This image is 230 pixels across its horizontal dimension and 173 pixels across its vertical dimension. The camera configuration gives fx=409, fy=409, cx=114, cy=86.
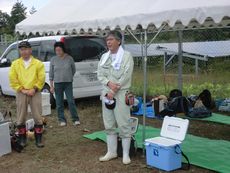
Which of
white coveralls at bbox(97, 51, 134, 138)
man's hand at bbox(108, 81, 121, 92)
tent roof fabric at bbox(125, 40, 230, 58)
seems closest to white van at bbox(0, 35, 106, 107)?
tent roof fabric at bbox(125, 40, 230, 58)

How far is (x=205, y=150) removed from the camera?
6699 mm

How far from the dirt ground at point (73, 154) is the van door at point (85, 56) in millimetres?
1289

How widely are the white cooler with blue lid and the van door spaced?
4.46 m

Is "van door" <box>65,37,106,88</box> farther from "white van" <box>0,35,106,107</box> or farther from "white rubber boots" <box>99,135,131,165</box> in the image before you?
"white rubber boots" <box>99,135,131,165</box>

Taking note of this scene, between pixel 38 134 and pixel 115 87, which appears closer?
pixel 115 87

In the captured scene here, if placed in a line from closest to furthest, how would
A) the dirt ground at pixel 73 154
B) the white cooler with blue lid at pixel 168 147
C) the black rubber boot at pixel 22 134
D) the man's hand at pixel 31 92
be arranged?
the white cooler with blue lid at pixel 168 147 → the dirt ground at pixel 73 154 → the man's hand at pixel 31 92 → the black rubber boot at pixel 22 134

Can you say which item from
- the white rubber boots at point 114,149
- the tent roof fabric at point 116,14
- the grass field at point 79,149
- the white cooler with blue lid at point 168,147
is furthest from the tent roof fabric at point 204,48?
the white cooler with blue lid at point 168,147

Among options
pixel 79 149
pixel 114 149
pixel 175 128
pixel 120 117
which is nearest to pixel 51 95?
pixel 79 149

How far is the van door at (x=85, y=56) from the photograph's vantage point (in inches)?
399

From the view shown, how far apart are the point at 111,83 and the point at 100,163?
1270mm

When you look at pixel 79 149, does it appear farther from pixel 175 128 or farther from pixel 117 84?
pixel 175 128

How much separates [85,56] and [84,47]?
23cm

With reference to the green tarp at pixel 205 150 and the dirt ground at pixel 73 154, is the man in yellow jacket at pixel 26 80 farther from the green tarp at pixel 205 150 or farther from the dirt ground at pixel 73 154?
the green tarp at pixel 205 150

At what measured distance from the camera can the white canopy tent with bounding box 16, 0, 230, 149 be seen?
4797 mm
